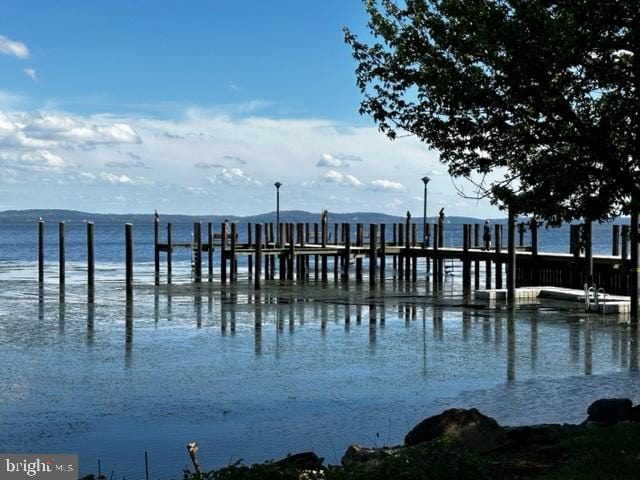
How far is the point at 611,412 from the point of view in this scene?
43.1ft

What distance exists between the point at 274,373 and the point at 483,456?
32.9ft

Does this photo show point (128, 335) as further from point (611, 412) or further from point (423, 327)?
point (611, 412)

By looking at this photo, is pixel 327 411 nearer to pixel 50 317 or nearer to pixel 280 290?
pixel 50 317

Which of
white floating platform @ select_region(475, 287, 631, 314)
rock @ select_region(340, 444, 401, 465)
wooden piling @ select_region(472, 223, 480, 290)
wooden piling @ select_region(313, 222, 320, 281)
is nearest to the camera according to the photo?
rock @ select_region(340, 444, 401, 465)

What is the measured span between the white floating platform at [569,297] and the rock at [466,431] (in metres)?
21.1

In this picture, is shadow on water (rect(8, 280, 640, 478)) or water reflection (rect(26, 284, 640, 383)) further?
water reflection (rect(26, 284, 640, 383))

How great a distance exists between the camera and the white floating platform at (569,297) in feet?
104

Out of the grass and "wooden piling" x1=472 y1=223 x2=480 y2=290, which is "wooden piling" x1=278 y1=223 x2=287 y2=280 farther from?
the grass

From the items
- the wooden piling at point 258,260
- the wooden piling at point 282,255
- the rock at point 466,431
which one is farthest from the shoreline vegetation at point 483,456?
the wooden piling at point 282,255

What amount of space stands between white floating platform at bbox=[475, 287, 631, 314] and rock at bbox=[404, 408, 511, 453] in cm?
2107

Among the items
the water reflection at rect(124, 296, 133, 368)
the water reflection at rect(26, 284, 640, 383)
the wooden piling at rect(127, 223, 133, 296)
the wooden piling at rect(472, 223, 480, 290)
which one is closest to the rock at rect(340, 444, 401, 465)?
the water reflection at rect(26, 284, 640, 383)

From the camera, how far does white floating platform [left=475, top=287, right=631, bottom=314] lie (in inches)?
1244

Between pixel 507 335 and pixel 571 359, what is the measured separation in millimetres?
4725

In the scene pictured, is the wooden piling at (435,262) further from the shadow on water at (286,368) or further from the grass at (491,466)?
the grass at (491,466)
